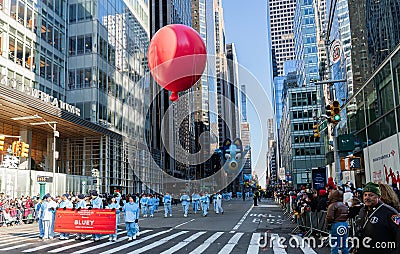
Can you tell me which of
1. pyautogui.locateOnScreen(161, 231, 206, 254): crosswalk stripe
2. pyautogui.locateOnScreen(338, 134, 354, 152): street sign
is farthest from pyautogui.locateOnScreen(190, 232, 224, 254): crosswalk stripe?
pyautogui.locateOnScreen(338, 134, 354, 152): street sign

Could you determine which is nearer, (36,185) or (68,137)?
(36,185)

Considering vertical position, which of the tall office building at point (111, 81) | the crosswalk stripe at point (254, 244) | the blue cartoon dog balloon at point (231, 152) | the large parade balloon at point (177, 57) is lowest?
the crosswalk stripe at point (254, 244)

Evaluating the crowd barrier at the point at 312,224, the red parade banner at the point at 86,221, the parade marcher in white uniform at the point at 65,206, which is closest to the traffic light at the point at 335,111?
the crowd barrier at the point at 312,224

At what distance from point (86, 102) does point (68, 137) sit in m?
4.54

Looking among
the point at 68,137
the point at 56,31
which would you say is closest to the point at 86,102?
the point at 68,137

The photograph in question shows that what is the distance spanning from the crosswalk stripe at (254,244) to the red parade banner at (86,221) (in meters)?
5.35

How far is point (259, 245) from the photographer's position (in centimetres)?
1363

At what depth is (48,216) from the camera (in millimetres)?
15719

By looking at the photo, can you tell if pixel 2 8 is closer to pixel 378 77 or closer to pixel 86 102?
pixel 86 102

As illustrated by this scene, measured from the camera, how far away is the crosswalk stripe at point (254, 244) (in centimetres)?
1228

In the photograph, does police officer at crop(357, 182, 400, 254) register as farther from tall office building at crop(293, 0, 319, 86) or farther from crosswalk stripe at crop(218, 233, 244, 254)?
tall office building at crop(293, 0, 319, 86)

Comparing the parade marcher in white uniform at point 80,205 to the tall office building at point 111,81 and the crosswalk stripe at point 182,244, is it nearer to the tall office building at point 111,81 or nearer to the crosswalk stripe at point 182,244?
the crosswalk stripe at point 182,244

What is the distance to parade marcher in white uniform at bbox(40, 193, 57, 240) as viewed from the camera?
15.8 meters

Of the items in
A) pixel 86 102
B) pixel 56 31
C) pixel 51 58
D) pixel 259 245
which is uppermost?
pixel 56 31
